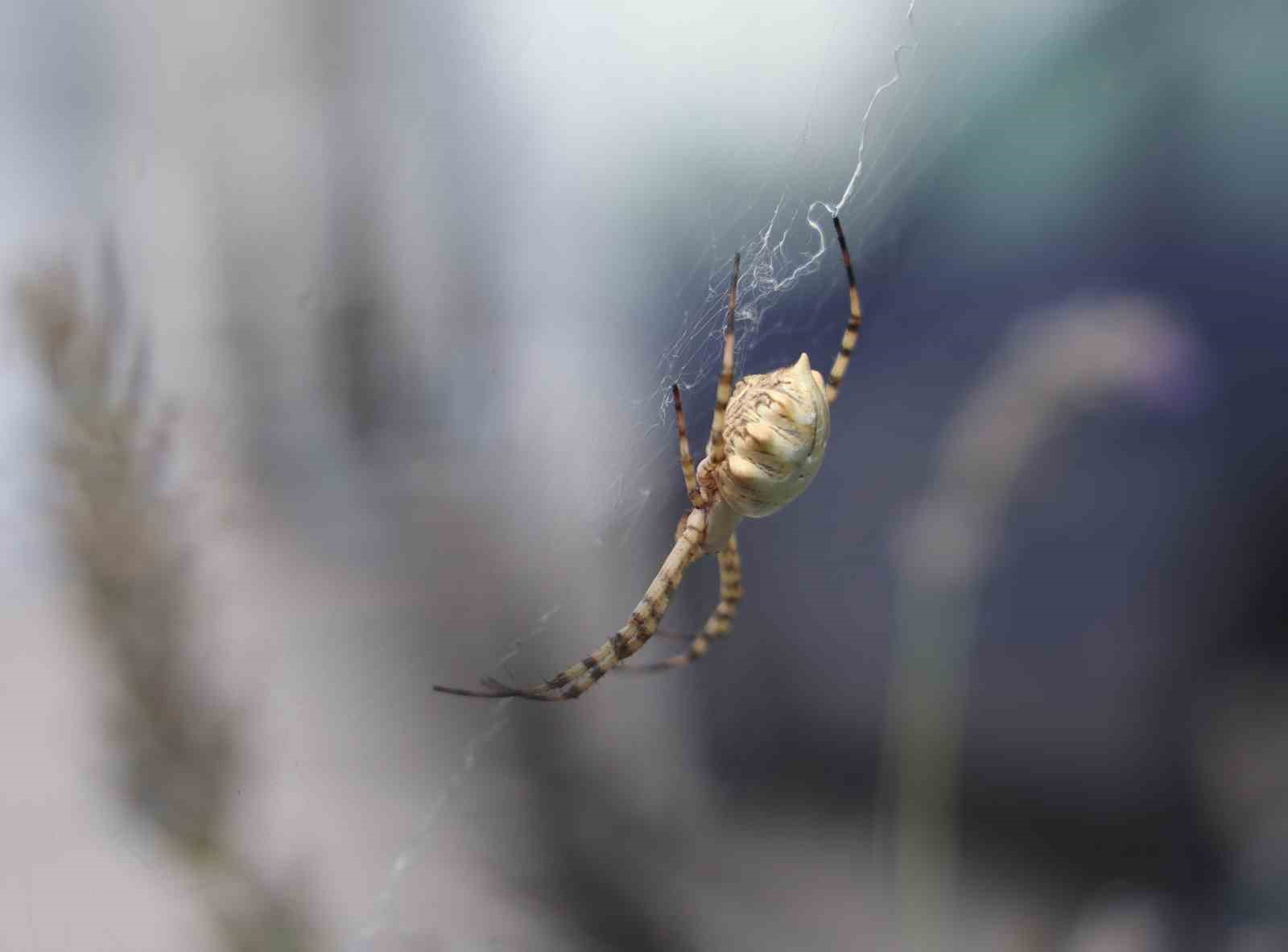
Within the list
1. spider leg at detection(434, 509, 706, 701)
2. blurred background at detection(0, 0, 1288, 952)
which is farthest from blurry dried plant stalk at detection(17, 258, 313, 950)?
spider leg at detection(434, 509, 706, 701)

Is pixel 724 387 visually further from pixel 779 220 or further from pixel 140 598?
pixel 140 598

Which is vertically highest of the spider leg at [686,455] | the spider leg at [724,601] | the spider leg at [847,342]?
the spider leg at [847,342]

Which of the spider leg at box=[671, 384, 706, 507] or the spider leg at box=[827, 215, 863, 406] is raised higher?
the spider leg at box=[827, 215, 863, 406]

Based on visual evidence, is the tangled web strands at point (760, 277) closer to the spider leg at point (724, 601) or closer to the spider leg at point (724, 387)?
the spider leg at point (724, 387)

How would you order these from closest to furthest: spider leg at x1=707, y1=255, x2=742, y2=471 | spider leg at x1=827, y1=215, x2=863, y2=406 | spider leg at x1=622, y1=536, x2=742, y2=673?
spider leg at x1=707, y1=255, x2=742, y2=471, spider leg at x1=827, y1=215, x2=863, y2=406, spider leg at x1=622, y1=536, x2=742, y2=673

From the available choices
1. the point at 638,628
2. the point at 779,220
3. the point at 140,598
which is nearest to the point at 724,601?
the point at 638,628

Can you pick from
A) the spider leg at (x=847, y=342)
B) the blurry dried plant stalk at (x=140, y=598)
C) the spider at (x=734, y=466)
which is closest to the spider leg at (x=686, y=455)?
the spider at (x=734, y=466)

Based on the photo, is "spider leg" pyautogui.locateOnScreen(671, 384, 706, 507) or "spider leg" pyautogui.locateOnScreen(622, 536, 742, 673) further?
"spider leg" pyautogui.locateOnScreen(622, 536, 742, 673)

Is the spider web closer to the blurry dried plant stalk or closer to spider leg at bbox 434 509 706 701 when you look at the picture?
spider leg at bbox 434 509 706 701

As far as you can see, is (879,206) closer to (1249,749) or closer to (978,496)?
(978,496)
